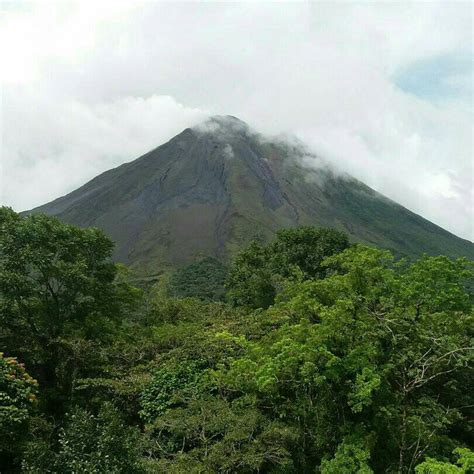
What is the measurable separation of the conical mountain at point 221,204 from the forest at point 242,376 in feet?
290

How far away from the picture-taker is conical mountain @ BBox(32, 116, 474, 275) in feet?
404

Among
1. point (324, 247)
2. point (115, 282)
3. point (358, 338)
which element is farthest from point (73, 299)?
point (324, 247)

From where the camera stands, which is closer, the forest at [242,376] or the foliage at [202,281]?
the forest at [242,376]

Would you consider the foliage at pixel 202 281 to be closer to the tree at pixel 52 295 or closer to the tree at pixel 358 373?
the tree at pixel 52 295

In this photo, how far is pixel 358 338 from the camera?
1252 centimetres

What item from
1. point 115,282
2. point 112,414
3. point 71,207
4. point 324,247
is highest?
point 71,207

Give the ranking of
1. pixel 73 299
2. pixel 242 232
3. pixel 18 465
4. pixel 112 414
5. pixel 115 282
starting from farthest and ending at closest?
pixel 242 232
pixel 115 282
pixel 73 299
pixel 18 465
pixel 112 414

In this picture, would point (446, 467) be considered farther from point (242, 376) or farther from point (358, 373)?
point (242, 376)

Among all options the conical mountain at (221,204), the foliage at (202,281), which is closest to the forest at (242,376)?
the foliage at (202,281)

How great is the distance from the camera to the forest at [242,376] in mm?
10938

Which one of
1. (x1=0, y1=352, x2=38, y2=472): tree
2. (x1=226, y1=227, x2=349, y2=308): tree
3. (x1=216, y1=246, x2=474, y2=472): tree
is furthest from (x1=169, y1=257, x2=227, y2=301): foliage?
(x1=0, y1=352, x2=38, y2=472): tree

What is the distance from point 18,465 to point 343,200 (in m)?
146

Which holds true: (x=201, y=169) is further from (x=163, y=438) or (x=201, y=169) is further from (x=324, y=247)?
(x=163, y=438)

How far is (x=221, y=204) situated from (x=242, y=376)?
127809 mm
